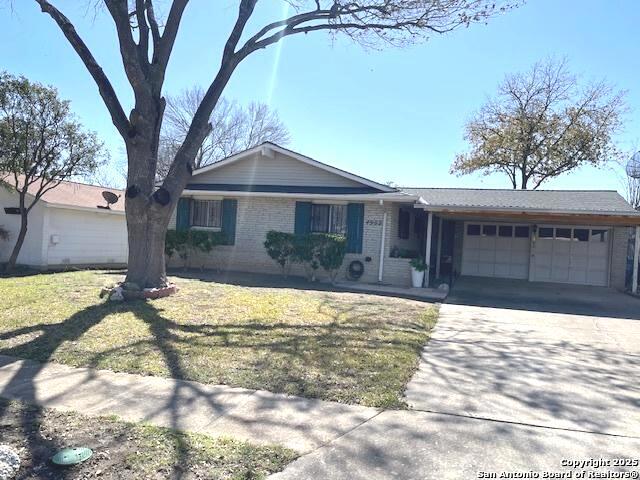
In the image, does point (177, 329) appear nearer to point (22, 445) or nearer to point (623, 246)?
point (22, 445)

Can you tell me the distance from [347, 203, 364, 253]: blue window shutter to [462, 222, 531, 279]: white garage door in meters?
6.16

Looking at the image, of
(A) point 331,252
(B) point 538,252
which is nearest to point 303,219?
(A) point 331,252

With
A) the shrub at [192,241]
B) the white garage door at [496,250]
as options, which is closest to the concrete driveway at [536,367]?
the white garage door at [496,250]

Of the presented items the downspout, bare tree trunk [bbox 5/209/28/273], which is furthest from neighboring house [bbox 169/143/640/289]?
bare tree trunk [bbox 5/209/28/273]

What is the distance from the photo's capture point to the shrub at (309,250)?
13898 mm

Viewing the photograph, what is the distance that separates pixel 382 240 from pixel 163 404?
10773 mm

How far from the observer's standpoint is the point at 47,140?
48.1 feet

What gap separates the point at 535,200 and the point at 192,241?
11340 mm

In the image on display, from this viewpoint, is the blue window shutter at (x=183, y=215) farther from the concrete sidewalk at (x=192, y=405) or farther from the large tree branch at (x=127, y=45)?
the concrete sidewalk at (x=192, y=405)

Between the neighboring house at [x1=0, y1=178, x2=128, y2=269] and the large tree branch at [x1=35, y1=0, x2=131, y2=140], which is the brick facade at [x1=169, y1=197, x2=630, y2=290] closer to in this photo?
the neighboring house at [x1=0, y1=178, x2=128, y2=269]

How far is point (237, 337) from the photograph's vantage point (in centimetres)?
676

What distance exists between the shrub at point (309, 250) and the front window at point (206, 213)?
269cm

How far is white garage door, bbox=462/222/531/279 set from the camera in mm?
18141

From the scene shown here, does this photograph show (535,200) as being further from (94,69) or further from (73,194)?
(73,194)
